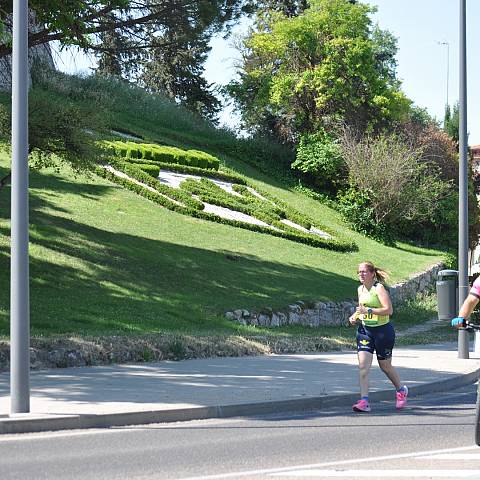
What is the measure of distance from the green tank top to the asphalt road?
1190 millimetres

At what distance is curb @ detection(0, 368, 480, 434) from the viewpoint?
11.9 metres

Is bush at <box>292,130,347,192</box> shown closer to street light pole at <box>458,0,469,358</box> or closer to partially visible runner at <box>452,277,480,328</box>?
street light pole at <box>458,0,469,358</box>

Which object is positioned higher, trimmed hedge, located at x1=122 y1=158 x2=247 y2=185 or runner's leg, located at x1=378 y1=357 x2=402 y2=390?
trimmed hedge, located at x1=122 y1=158 x2=247 y2=185

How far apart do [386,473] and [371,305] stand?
5.10 metres

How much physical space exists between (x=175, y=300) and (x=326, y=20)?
124ft

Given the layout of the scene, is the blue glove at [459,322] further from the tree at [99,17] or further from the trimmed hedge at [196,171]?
the trimmed hedge at [196,171]

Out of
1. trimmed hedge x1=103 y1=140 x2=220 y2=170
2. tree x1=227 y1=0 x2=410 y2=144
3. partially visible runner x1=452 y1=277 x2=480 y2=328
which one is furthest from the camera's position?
tree x1=227 y1=0 x2=410 y2=144

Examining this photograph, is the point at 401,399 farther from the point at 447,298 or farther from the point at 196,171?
the point at 196,171

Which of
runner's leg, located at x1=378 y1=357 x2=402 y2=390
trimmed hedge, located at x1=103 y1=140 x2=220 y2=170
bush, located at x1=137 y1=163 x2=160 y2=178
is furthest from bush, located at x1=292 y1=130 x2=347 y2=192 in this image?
runner's leg, located at x1=378 y1=357 x2=402 y2=390

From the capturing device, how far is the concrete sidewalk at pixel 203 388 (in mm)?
12590

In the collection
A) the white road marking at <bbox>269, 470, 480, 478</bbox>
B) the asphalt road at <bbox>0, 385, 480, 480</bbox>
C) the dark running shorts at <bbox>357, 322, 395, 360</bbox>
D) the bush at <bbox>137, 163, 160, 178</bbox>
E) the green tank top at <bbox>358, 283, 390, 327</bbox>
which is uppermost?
the bush at <bbox>137, 163, 160, 178</bbox>

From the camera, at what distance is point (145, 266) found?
108 ft

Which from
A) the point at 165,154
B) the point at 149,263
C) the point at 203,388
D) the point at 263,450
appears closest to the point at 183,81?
the point at 165,154

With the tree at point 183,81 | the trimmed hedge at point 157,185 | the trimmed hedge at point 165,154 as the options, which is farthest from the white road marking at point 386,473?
the tree at point 183,81
